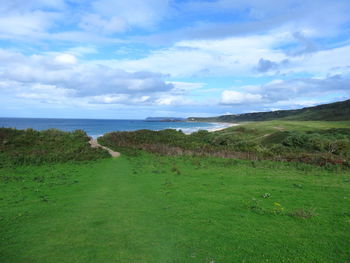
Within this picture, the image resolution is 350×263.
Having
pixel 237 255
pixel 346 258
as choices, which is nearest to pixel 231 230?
pixel 237 255

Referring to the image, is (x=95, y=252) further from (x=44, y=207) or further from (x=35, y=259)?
(x=44, y=207)

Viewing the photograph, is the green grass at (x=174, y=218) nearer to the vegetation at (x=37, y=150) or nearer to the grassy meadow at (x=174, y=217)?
the grassy meadow at (x=174, y=217)

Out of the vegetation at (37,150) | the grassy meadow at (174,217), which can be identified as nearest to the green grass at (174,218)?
the grassy meadow at (174,217)

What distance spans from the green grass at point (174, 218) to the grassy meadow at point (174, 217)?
0.03 meters

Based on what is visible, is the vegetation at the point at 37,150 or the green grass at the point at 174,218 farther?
the vegetation at the point at 37,150

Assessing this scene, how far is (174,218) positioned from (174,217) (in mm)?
117

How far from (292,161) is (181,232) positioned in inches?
806

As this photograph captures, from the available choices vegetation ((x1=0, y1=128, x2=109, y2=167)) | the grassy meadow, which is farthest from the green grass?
vegetation ((x1=0, y1=128, x2=109, y2=167))

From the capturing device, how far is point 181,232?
355 inches

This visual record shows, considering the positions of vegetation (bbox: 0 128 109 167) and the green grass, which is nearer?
the green grass

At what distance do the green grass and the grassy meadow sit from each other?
33 mm

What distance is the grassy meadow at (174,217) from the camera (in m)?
7.57

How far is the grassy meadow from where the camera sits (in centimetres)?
757

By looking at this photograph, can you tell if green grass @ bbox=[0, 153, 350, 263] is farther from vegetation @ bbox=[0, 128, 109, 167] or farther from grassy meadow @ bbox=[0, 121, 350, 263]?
vegetation @ bbox=[0, 128, 109, 167]
